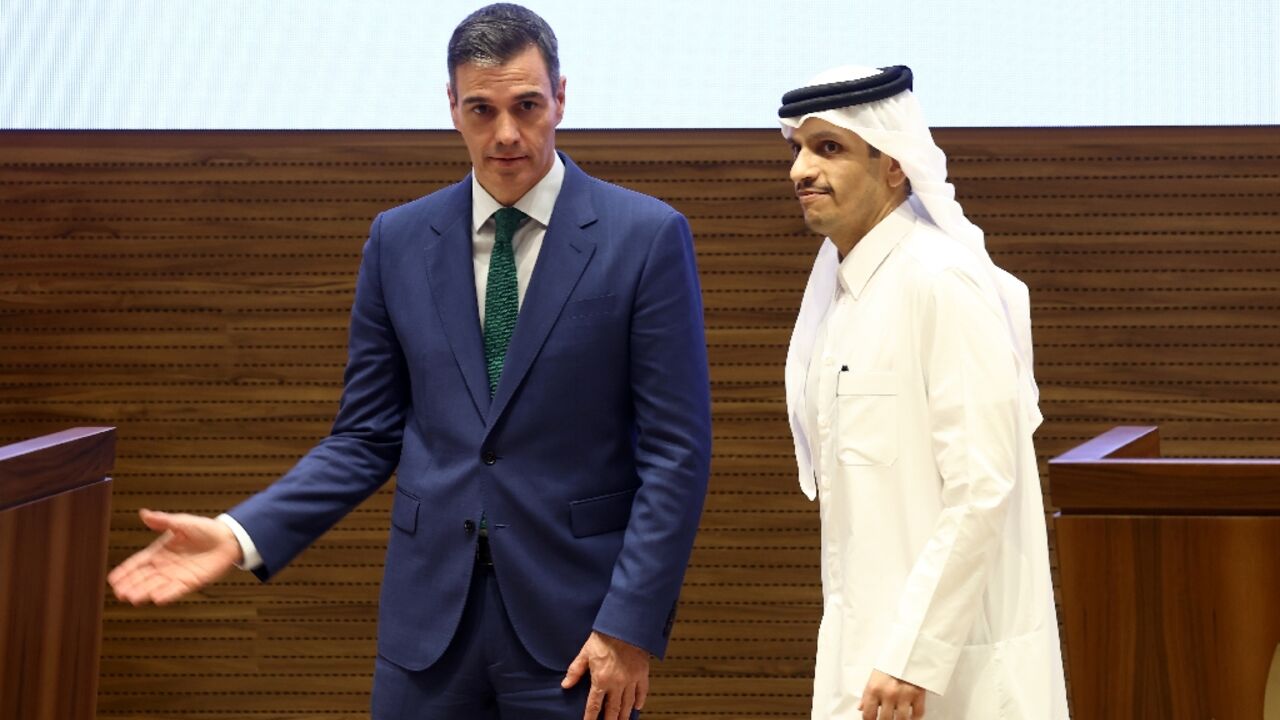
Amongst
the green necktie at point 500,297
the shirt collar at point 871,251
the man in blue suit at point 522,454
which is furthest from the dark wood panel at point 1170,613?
the green necktie at point 500,297

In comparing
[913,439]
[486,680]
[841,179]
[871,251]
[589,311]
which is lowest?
[486,680]

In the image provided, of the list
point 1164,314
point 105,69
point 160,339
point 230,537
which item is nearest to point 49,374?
point 160,339

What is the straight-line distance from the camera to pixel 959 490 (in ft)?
6.70

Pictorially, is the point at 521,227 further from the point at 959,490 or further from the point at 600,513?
the point at 959,490

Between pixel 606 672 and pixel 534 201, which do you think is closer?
pixel 606 672

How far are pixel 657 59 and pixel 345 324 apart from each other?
116cm

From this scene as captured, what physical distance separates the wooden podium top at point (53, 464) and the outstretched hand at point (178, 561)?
226 millimetres

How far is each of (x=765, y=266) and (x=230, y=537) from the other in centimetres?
243

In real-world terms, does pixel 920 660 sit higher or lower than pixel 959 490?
lower

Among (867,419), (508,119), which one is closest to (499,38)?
(508,119)

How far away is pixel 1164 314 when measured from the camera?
14.0 feet

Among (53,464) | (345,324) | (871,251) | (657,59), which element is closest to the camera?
(871,251)

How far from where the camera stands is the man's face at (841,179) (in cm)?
224

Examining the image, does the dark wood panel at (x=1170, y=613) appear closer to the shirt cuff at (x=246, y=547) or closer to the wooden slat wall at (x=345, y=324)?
the shirt cuff at (x=246, y=547)
